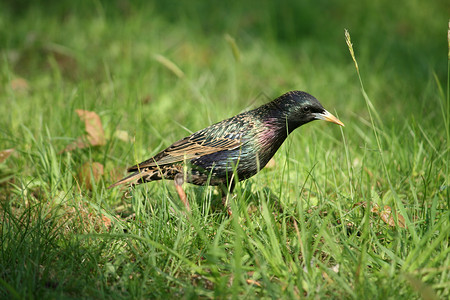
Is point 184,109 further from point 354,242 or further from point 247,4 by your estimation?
point 247,4

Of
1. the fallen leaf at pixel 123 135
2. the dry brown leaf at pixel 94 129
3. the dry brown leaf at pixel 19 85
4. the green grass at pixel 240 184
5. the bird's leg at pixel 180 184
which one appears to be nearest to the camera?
the green grass at pixel 240 184

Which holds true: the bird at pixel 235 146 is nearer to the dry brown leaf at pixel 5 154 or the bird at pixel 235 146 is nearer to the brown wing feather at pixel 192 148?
the brown wing feather at pixel 192 148

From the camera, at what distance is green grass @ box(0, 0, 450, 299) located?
8.43 ft

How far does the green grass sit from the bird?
16cm

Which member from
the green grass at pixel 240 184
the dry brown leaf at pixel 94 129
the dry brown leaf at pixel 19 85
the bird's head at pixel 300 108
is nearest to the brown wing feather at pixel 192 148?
the green grass at pixel 240 184

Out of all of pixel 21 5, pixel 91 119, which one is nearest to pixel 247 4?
pixel 21 5

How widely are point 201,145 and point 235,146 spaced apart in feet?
0.89

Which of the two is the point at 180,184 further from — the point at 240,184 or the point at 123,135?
the point at 123,135

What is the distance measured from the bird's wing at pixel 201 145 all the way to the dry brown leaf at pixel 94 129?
0.67m

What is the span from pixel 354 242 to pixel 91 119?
2.32 m

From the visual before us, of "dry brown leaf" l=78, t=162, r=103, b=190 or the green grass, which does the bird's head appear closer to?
the green grass

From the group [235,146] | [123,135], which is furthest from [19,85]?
[235,146]

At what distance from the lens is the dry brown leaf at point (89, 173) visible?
3814 millimetres

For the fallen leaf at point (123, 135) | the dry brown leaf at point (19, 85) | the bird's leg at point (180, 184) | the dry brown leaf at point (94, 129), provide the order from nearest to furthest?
the bird's leg at point (180, 184), the dry brown leaf at point (94, 129), the fallen leaf at point (123, 135), the dry brown leaf at point (19, 85)
